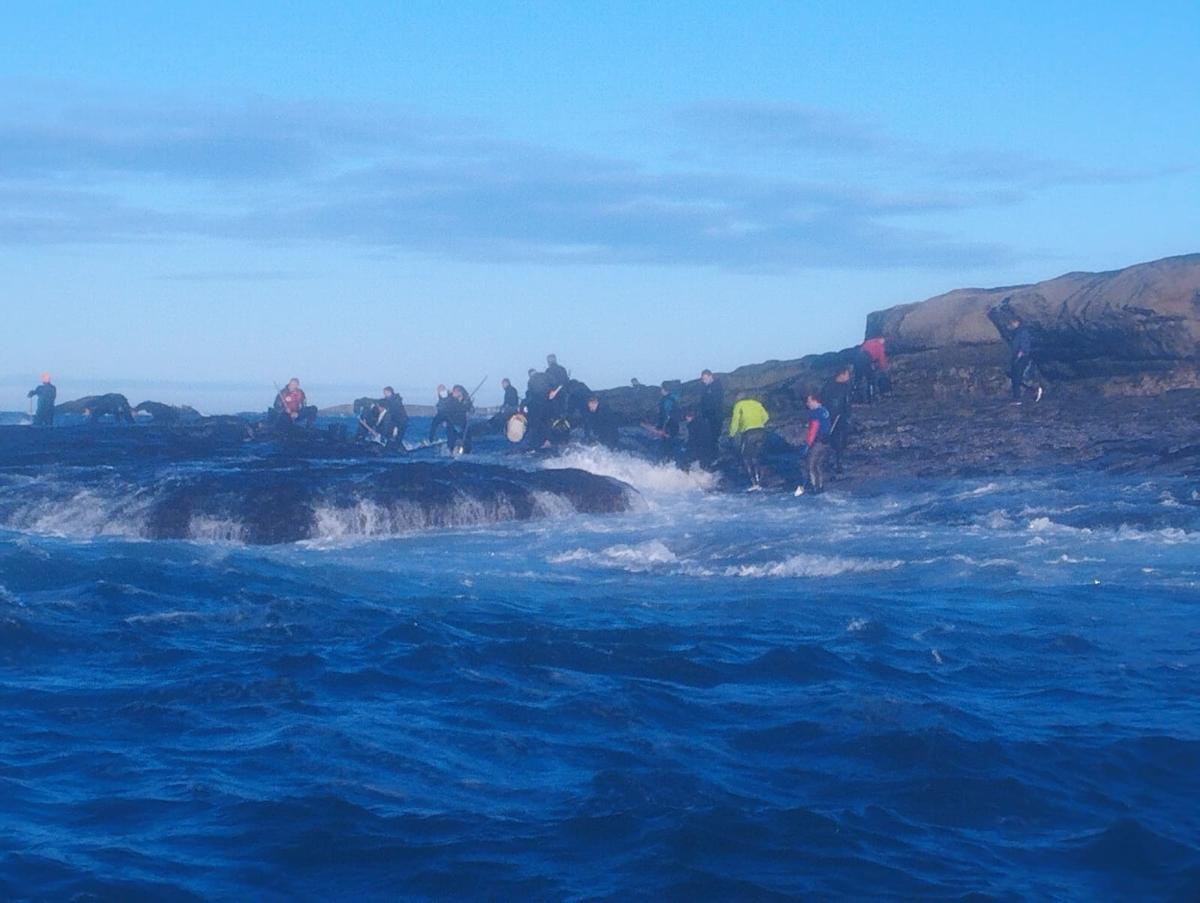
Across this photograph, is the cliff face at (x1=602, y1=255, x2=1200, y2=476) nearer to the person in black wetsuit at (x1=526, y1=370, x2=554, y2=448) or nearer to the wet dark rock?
the person in black wetsuit at (x1=526, y1=370, x2=554, y2=448)

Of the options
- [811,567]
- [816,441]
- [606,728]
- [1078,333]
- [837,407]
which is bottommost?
[606,728]

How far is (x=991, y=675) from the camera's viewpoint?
9.32 m

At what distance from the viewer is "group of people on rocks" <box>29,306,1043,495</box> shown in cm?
2403

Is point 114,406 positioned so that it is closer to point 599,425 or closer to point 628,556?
point 599,425

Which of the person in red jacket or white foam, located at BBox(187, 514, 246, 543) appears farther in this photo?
the person in red jacket

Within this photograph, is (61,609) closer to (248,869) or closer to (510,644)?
(510,644)

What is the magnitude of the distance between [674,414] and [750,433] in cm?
324

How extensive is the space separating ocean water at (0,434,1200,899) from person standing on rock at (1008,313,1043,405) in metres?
10.4

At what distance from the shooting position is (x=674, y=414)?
1082 inches

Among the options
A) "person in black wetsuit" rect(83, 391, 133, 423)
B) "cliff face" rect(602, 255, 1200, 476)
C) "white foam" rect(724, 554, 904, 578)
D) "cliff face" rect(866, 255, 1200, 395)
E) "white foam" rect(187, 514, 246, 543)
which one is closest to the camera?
"white foam" rect(724, 554, 904, 578)

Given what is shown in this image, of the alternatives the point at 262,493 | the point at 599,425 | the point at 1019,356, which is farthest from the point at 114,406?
the point at 1019,356

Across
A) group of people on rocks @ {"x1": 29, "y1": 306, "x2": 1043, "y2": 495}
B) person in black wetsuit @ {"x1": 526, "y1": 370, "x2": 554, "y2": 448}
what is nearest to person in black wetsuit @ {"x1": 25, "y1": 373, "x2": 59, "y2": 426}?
group of people on rocks @ {"x1": 29, "y1": 306, "x2": 1043, "y2": 495}

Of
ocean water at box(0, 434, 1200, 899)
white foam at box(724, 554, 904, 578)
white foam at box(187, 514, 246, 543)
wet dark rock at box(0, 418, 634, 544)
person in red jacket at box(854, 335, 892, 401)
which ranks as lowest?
ocean water at box(0, 434, 1200, 899)

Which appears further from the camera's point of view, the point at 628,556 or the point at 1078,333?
the point at 1078,333
